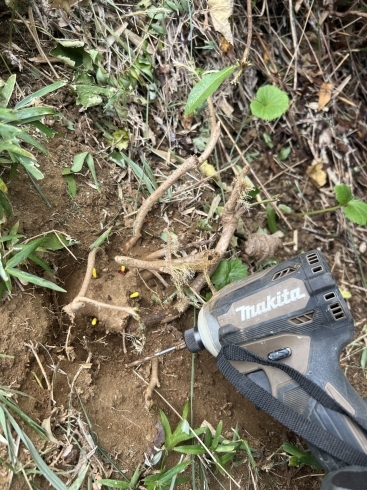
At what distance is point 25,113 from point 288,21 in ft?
4.29

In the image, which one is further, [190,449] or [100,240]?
A: [100,240]

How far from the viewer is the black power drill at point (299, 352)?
141 centimetres

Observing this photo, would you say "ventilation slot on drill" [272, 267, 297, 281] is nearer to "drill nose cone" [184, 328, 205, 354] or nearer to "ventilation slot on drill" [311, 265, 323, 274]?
"ventilation slot on drill" [311, 265, 323, 274]

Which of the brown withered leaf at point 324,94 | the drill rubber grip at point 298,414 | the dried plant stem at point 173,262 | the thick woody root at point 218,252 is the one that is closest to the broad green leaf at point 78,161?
the dried plant stem at point 173,262

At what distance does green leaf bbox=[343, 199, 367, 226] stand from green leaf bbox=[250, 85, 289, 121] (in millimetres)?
475

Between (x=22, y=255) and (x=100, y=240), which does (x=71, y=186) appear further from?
(x=22, y=255)

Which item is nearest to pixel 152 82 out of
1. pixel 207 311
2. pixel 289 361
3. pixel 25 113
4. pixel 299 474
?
pixel 25 113

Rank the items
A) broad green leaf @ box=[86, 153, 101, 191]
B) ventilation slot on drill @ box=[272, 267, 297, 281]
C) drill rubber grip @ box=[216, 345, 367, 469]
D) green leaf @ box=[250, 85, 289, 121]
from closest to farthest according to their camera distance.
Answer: drill rubber grip @ box=[216, 345, 367, 469] → ventilation slot on drill @ box=[272, 267, 297, 281] → broad green leaf @ box=[86, 153, 101, 191] → green leaf @ box=[250, 85, 289, 121]

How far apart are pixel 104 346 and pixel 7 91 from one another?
891 mm

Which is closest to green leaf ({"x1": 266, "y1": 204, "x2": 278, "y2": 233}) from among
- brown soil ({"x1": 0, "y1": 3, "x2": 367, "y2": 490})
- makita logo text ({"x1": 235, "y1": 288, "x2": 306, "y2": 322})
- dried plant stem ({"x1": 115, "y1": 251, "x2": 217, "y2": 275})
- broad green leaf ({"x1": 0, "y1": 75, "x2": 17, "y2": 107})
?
brown soil ({"x1": 0, "y1": 3, "x2": 367, "y2": 490})

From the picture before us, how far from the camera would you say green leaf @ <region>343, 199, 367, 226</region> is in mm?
1941

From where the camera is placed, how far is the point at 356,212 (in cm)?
195

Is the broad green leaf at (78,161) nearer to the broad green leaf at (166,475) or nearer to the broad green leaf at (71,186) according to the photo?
the broad green leaf at (71,186)

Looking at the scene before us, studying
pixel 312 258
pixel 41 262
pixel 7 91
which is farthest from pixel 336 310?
pixel 7 91
